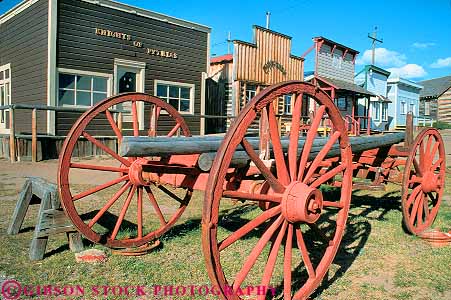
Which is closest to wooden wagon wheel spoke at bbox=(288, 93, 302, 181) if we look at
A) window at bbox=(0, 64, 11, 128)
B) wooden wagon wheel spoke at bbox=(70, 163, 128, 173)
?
wooden wagon wheel spoke at bbox=(70, 163, 128, 173)

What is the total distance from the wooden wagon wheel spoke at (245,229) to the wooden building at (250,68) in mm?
14237

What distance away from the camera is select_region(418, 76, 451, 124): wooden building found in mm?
41062

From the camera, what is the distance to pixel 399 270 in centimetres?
355

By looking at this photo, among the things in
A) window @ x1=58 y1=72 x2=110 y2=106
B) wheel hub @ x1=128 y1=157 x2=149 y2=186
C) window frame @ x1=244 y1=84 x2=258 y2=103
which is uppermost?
window frame @ x1=244 y1=84 x2=258 y2=103

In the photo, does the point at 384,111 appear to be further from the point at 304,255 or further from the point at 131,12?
the point at 304,255

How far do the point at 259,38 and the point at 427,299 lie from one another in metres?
15.8

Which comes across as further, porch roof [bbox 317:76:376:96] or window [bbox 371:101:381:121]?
window [bbox 371:101:381:121]

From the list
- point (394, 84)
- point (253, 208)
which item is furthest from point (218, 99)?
point (394, 84)

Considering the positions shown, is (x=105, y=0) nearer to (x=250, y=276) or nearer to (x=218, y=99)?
(x=218, y=99)

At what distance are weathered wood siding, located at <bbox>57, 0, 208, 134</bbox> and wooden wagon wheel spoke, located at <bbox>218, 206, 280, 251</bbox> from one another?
891 cm

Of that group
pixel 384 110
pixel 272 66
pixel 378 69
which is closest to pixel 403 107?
pixel 384 110

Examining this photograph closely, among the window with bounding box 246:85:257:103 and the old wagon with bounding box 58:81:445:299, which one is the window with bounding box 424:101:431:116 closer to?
the window with bounding box 246:85:257:103

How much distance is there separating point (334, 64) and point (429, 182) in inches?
774

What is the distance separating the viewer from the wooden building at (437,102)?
41.1 m
